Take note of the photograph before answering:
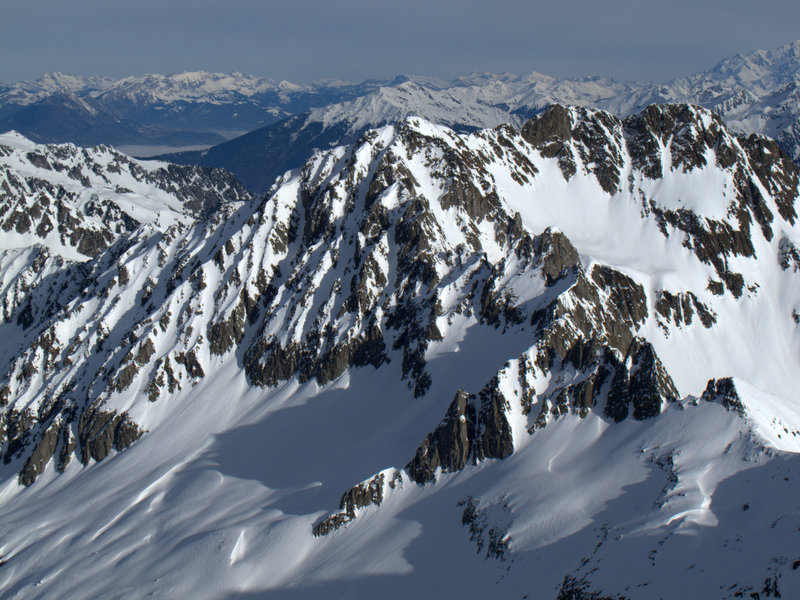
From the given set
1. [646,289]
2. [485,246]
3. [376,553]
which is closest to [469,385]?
[376,553]

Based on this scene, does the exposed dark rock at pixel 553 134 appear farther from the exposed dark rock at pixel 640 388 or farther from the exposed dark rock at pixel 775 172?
the exposed dark rock at pixel 640 388

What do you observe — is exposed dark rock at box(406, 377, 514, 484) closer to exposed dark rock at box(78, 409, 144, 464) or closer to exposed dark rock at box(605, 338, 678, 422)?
exposed dark rock at box(605, 338, 678, 422)

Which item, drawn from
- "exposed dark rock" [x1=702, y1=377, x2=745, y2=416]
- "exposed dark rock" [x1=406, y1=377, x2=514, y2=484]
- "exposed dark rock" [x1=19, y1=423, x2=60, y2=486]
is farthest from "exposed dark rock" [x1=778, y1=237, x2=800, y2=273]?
"exposed dark rock" [x1=19, y1=423, x2=60, y2=486]

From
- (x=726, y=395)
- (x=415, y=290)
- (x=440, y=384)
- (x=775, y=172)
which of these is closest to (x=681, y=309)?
(x=415, y=290)

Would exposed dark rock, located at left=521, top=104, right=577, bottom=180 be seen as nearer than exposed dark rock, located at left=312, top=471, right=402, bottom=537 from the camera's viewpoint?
No

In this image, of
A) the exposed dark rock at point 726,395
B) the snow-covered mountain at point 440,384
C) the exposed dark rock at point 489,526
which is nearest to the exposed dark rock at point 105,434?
the snow-covered mountain at point 440,384

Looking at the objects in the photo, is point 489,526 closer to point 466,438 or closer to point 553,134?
point 466,438
